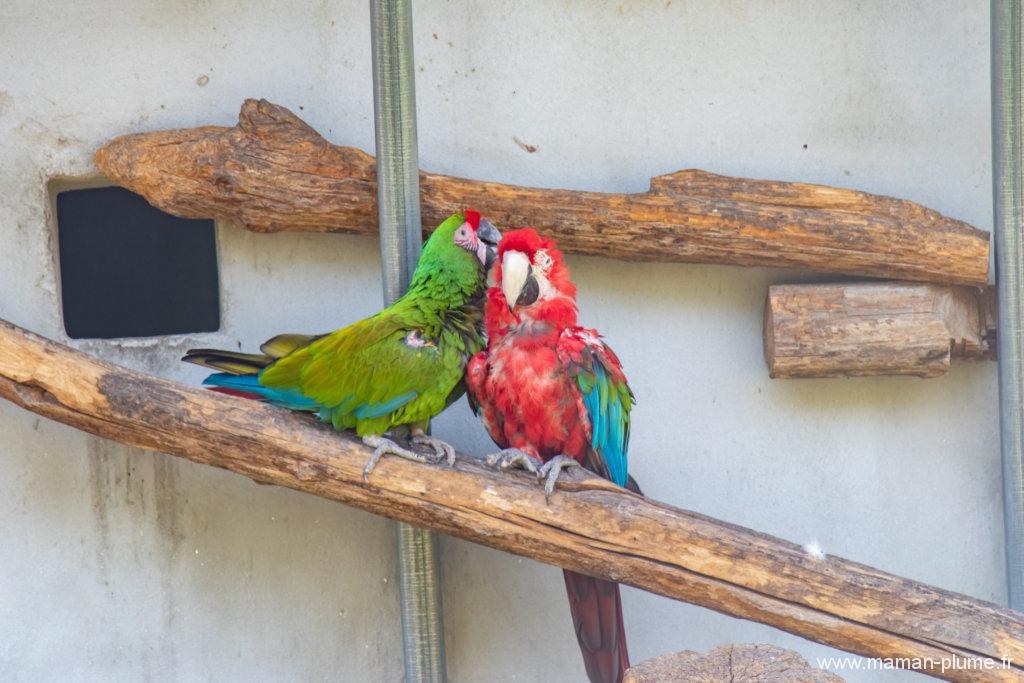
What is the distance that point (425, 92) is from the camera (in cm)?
305

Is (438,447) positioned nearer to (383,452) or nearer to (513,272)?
(383,452)

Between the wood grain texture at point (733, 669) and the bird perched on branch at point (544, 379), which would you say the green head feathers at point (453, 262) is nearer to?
the bird perched on branch at point (544, 379)

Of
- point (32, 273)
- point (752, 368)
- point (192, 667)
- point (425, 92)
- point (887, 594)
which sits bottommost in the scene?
point (192, 667)

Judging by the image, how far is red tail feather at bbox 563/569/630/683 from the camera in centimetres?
266

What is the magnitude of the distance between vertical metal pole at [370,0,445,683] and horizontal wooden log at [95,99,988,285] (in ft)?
0.44

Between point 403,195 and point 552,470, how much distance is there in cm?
85

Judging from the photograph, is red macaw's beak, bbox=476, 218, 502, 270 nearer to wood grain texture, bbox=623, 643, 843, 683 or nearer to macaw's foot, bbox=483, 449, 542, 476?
macaw's foot, bbox=483, 449, 542, 476

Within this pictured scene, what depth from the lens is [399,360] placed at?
Result: 245cm

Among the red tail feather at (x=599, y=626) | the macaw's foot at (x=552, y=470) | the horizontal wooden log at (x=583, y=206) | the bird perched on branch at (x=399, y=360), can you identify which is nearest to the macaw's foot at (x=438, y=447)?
the bird perched on branch at (x=399, y=360)

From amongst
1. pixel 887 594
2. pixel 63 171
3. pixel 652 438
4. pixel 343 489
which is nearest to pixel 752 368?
pixel 652 438

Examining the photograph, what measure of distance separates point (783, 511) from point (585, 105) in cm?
137

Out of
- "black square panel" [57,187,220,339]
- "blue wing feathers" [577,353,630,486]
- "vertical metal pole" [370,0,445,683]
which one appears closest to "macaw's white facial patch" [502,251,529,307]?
"blue wing feathers" [577,353,630,486]

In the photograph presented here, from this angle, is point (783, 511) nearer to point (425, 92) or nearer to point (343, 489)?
point (343, 489)

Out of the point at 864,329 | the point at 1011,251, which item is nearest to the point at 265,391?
the point at 864,329
